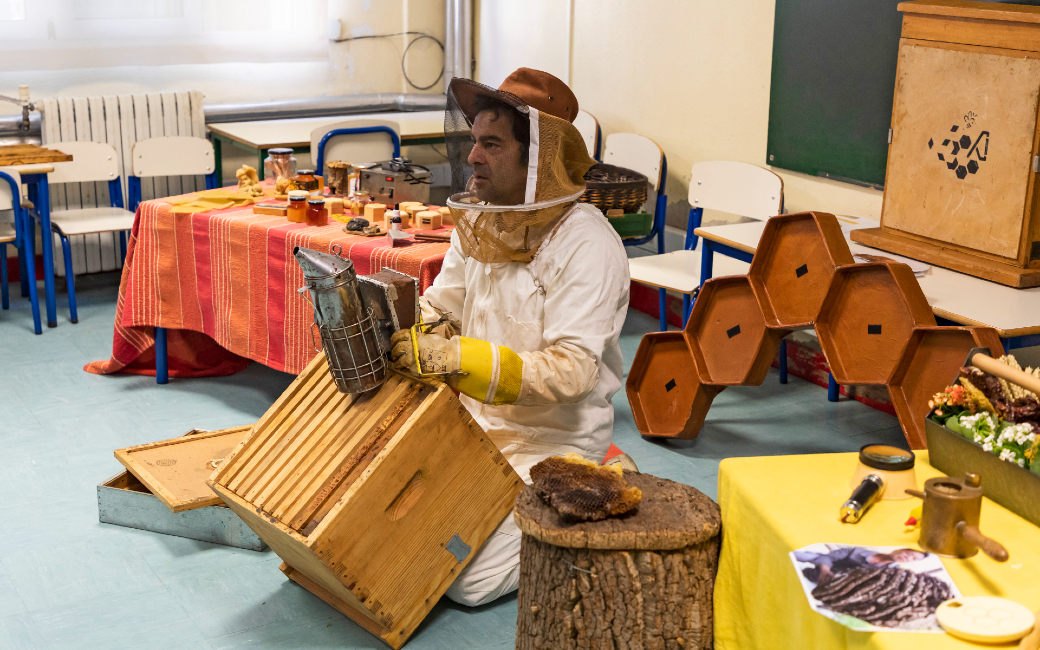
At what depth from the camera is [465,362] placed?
2.38 metres

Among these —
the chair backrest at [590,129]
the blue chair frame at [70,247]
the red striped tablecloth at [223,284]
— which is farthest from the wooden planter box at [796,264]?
the blue chair frame at [70,247]

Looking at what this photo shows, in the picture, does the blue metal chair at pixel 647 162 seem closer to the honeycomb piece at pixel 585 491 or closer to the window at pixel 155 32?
the window at pixel 155 32

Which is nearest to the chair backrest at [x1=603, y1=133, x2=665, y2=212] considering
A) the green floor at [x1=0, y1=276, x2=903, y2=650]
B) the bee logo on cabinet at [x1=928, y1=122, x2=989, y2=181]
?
the green floor at [x1=0, y1=276, x2=903, y2=650]

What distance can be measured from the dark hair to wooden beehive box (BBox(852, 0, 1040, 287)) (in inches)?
60.1

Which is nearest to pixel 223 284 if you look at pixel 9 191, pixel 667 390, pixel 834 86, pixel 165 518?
pixel 165 518

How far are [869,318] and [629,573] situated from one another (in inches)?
63.1

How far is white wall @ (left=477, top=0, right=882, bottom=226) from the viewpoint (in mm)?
4746

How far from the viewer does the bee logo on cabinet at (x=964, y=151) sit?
10.1 feet

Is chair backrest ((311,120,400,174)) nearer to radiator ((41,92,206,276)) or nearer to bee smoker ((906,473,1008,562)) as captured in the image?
radiator ((41,92,206,276))

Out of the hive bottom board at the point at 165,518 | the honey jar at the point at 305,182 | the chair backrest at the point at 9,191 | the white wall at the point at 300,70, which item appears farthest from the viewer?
the white wall at the point at 300,70

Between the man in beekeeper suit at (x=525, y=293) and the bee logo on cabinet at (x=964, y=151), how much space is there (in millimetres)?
1271

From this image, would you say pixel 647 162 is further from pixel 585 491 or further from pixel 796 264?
pixel 585 491

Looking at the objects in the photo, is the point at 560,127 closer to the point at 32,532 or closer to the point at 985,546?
the point at 985,546

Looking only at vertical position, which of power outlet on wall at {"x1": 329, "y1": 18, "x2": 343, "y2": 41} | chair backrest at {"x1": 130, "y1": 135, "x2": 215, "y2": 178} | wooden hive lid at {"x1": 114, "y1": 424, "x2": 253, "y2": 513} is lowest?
wooden hive lid at {"x1": 114, "y1": 424, "x2": 253, "y2": 513}
